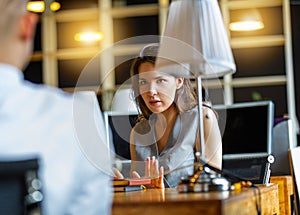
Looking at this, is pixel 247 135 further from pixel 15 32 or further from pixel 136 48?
pixel 136 48

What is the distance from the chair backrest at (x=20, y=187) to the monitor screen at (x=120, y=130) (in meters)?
1.92

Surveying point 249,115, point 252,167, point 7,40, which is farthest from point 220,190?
point 249,115

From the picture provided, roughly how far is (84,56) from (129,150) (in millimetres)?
6483

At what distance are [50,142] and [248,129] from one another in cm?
344

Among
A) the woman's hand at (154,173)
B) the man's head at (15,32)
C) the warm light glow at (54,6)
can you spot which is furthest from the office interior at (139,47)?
the man's head at (15,32)

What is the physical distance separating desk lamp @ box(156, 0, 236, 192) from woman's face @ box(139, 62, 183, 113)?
24.5 inches

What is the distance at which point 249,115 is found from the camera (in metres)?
4.81

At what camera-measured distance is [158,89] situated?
10.4 ft

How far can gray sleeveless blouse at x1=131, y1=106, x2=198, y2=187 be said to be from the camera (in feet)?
10.4

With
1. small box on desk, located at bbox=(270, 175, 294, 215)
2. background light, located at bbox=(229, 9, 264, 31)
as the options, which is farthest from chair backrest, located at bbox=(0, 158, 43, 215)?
background light, located at bbox=(229, 9, 264, 31)

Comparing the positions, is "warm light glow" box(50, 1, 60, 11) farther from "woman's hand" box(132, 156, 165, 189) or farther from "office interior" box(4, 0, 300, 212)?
"woman's hand" box(132, 156, 165, 189)

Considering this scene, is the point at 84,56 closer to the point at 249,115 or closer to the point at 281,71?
the point at 281,71

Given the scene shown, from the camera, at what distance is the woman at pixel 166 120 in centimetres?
315

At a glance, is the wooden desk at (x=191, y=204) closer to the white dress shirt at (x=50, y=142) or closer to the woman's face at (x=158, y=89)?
the white dress shirt at (x=50, y=142)
